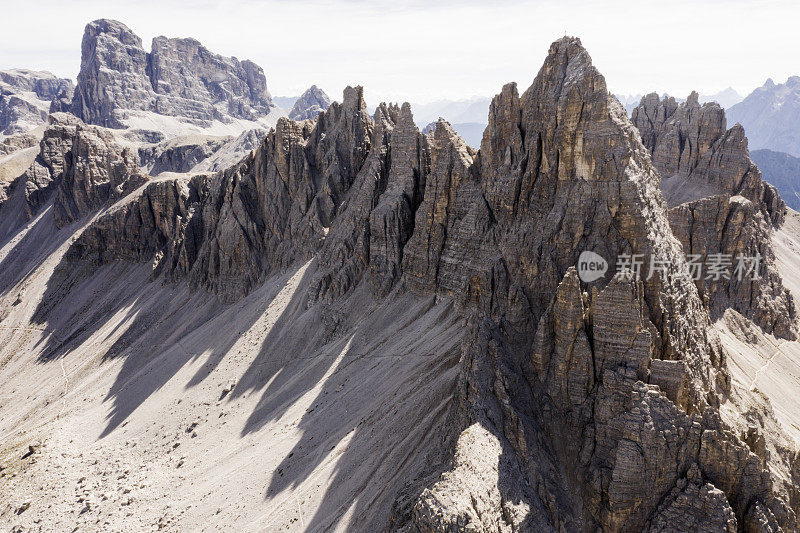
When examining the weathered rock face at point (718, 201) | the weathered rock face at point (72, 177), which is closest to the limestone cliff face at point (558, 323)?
the weathered rock face at point (718, 201)

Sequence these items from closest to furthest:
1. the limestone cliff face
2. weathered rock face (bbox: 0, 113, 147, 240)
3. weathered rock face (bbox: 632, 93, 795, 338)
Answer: the limestone cliff face → weathered rock face (bbox: 632, 93, 795, 338) → weathered rock face (bbox: 0, 113, 147, 240)

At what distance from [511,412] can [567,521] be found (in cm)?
640

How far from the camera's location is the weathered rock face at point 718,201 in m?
61.6

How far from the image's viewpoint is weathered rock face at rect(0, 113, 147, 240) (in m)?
113

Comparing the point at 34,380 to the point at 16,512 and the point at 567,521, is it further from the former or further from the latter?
the point at 567,521

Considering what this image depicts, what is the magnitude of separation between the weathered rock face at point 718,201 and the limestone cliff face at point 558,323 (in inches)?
96.6

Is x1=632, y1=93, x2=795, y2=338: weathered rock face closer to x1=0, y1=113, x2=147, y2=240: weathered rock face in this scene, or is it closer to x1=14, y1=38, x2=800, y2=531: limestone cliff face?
x1=14, y1=38, x2=800, y2=531: limestone cliff face

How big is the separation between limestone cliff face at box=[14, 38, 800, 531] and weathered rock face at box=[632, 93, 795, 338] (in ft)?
8.05

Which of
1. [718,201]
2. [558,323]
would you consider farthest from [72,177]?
[718,201]

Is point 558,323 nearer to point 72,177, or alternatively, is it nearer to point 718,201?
point 718,201

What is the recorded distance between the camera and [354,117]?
240 ft

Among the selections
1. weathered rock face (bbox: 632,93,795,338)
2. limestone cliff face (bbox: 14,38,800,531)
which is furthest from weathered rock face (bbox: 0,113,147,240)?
weathered rock face (bbox: 632,93,795,338)

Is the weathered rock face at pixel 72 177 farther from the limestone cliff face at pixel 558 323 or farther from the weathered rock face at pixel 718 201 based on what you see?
the weathered rock face at pixel 718 201

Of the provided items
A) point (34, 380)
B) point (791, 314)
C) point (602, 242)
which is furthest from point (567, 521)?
point (34, 380)
